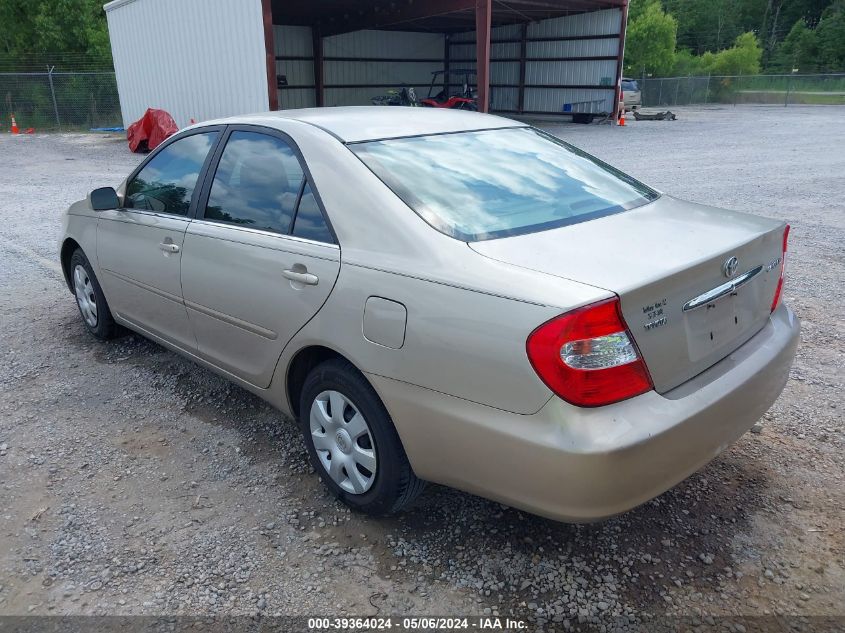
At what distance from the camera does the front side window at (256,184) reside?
3.08m

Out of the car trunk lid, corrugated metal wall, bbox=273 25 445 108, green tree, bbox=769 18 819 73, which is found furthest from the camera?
green tree, bbox=769 18 819 73

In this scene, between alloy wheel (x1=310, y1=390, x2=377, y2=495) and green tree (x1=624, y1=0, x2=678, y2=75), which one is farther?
green tree (x1=624, y1=0, x2=678, y2=75)

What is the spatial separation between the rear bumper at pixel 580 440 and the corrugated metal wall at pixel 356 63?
76.9 feet

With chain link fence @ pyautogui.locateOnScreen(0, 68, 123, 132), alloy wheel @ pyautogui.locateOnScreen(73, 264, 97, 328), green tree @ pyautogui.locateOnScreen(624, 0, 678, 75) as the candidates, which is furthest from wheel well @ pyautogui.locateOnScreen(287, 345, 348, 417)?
green tree @ pyautogui.locateOnScreen(624, 0, 678, 75)

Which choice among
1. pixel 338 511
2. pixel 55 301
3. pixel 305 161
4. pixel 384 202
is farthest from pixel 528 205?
pixel 55 301

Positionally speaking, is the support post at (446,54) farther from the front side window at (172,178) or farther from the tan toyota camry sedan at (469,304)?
the tan toyota camry sedan at (469,304)

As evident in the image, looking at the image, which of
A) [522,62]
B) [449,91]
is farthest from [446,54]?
[522,62]

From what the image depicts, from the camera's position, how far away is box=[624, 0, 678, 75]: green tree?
44188 millimetres

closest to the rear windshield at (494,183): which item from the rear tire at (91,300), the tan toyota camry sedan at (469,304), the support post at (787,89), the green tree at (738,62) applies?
the tan toyota camry sedan at (469,304)

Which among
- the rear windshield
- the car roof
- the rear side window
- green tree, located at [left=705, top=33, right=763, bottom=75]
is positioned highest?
green tree, located at [left=705, top=33, right=763, bottom=75]

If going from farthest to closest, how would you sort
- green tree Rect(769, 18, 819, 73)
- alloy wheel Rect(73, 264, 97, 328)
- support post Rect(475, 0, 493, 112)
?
green tree Rect(769, 18, 819, 73) → support post Rect(475, 0, 493, 112) → alloy wheel Rect(73, 264, 97, 328)

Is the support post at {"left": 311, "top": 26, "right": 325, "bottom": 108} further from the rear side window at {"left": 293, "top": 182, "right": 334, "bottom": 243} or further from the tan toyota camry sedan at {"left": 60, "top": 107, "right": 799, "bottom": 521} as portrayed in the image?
Result: the rear side window at {"left": 293, "top": 182, "right": 334, "bottom": 243}

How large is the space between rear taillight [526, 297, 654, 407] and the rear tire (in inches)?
138

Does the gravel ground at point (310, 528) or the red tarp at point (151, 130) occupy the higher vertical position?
the red tarp at point (151, 130)
